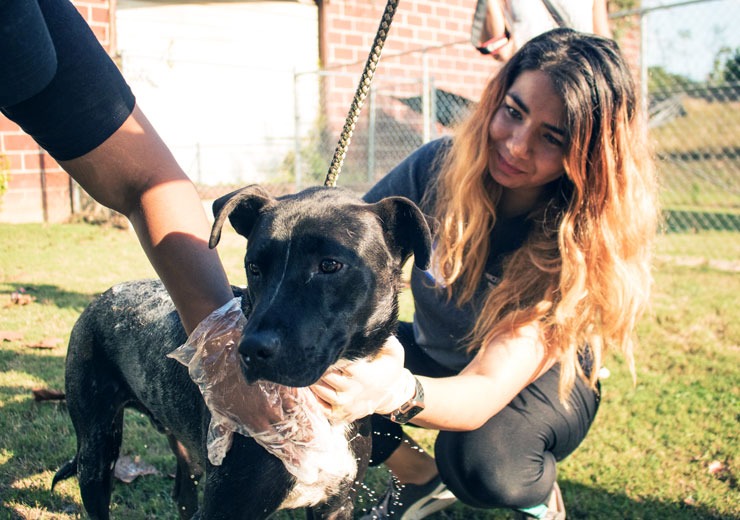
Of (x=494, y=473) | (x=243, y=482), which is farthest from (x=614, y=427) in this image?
(x=243, y=482)

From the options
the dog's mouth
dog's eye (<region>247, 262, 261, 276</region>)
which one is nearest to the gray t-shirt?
dog's eye (<region>247, 262, 261, 276</region>)

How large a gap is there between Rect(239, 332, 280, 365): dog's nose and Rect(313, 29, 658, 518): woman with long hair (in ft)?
2.76

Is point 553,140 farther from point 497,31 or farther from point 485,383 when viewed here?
point 497,31

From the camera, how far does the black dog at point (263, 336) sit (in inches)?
76.6

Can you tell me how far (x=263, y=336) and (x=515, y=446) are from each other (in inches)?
57.2

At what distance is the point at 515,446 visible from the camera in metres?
2.80

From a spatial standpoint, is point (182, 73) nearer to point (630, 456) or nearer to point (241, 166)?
point (241, 166)

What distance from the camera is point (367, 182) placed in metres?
11.1

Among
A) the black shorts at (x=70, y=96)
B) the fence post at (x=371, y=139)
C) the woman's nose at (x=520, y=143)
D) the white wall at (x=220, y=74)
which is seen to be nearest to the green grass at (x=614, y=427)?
the woman's nose at (x=520, y=143)

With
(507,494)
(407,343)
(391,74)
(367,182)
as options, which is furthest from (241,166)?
(507,494)

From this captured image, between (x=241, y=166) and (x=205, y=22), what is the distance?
223cm

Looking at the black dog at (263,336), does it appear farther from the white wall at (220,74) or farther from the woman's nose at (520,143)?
the white wall at (220,74)

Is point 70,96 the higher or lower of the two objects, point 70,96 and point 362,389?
the higher

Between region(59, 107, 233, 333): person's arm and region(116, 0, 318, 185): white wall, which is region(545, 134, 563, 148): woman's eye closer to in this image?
region(59, 107, 233, 333): person's arm
